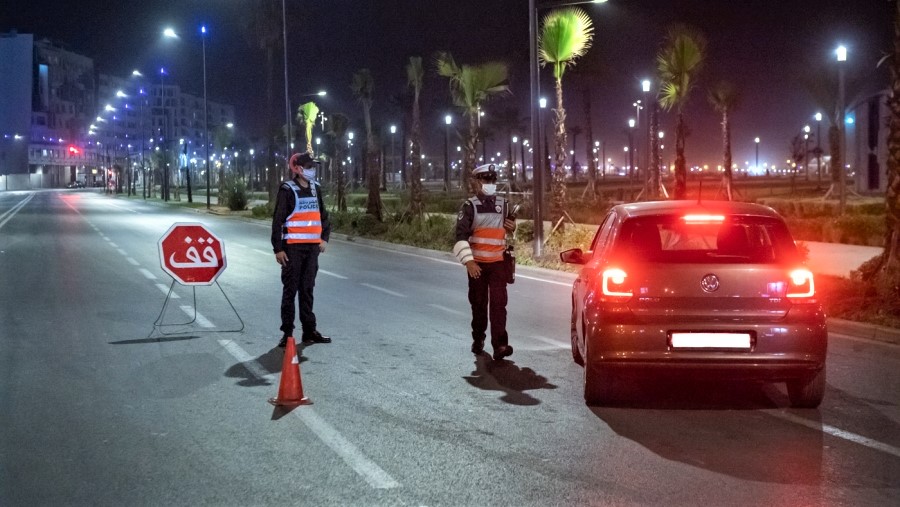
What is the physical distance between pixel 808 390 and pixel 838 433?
628 millimetres

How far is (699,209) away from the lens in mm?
7480

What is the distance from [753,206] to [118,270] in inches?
570

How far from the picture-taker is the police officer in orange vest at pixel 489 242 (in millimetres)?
9516

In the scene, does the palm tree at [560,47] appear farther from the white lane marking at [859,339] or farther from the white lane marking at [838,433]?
the white lane marking at [838,433]

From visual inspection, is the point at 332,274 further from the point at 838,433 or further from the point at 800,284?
the point at 838,433

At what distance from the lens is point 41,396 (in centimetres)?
799

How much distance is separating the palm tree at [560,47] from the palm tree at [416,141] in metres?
7.56

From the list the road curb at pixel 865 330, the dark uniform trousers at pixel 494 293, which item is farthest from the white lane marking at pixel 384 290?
the road curb at pixel 865 330

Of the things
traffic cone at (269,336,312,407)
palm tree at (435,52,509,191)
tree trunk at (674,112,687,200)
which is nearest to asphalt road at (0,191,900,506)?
traffic cone at (269,336,312,407)

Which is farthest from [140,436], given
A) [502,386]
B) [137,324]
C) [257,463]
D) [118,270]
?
[118,270]

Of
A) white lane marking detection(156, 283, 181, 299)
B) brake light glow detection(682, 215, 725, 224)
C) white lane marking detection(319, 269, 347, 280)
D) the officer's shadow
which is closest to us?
brake light glow detection(682, 215, 725, 224)

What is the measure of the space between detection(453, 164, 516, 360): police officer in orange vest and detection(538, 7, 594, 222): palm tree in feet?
48.3

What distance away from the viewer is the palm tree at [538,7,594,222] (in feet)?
77.3

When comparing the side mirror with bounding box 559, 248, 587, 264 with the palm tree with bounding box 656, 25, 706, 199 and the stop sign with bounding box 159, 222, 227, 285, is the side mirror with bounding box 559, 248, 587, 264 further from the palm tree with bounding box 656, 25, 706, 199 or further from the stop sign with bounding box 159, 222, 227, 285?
the palm tree with bounding box 656, 25, 706, 199
